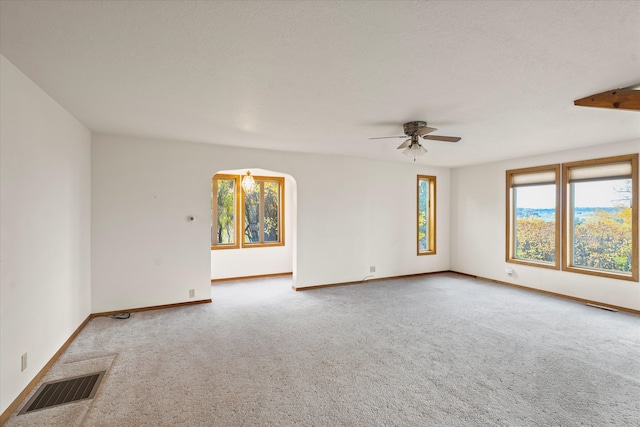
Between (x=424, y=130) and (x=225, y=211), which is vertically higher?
(x=424, y=130)

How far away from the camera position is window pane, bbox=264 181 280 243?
23.1ft

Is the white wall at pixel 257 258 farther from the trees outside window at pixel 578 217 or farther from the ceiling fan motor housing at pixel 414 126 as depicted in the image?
the trees outside window at pixel 578 217

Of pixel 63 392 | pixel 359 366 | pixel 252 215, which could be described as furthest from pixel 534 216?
pixel 63 392

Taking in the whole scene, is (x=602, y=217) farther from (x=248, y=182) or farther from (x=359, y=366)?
(x=248, y=182)

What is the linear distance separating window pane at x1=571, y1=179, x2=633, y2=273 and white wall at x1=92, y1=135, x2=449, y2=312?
3071mm

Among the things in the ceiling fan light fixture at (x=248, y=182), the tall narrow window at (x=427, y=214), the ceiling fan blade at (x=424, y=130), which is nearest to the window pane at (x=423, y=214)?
the tall narrow window at (x=427, y=214)

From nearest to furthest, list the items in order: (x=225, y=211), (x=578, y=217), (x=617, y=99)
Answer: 1. (x=617, y=99)
2. (x=578, y=217)
3. (x=225, y=211)

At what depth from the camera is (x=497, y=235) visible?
20.5 ft

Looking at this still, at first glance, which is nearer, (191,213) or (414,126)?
(414,126)

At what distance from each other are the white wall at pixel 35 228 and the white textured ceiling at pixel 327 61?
294 mm

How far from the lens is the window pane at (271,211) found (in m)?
7.05

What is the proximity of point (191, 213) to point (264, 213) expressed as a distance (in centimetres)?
241

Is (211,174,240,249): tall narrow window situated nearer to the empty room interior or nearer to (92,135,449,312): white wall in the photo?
the empty room interior

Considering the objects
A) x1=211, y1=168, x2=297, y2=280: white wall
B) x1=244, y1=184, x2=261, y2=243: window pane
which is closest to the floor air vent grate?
x1=211, y1=168, x2=297, y2=280: white wall
